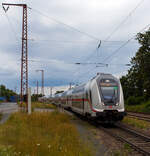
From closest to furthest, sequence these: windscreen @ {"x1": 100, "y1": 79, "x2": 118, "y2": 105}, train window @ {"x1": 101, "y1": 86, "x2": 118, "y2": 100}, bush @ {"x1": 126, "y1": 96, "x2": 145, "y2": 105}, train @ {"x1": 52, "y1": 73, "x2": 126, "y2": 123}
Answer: train @ {"x1": 52, "y1": 73, "x2": 126, "y2": 123} → windscreen @ {"x1": 100, "y1": 79, "x2": 118, "y2": 105} → train window @ {"x1": 101, "y1": 86, "x2": 118, "y2": 100} → bush @ {"x1": 126, "y1": 96, "x2": 145, "y2": 105}

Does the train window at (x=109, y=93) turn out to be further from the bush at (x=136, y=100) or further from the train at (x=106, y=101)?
the bush at (x=136, y=100)

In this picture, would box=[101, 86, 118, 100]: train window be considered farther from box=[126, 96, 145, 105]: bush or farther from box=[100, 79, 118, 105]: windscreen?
box=[126, 96, 145, 105]: bush

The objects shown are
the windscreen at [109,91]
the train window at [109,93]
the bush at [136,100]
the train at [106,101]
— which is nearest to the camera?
the train at [106,101]

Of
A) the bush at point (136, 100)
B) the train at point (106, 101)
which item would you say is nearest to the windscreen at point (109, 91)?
the train at point (106, 101)

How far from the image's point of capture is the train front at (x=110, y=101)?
45.6 feet

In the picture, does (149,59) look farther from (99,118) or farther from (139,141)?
(139,141)

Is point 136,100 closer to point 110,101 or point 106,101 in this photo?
point 110,101

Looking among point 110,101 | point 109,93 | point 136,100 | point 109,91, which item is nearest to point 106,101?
point 110,101

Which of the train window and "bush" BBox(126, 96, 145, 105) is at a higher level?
the train window

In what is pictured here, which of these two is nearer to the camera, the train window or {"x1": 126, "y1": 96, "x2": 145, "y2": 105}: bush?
the train window

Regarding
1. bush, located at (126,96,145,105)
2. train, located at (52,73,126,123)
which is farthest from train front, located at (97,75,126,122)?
bush, located at (126,96,145,105)

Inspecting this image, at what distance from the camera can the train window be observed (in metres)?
14.2

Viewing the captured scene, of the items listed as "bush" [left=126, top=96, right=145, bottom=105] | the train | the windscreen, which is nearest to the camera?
the train

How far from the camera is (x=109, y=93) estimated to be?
564 inches
